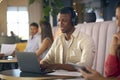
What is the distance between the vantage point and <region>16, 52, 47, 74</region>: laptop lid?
2197 millimetres

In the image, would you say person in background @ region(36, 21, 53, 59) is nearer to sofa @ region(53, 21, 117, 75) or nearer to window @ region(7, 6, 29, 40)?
sofa @ region(53, 21, 117, 75)

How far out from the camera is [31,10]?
12.8 meters

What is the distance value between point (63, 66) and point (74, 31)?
50 cm

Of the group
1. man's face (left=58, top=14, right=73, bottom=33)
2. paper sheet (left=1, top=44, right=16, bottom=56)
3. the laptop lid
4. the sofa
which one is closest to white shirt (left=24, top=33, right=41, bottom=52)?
paper sheet (left=1, top=44, right=16, bottom=56)

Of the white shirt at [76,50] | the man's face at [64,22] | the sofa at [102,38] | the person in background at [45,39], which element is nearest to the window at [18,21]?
the person in background at [45,39]

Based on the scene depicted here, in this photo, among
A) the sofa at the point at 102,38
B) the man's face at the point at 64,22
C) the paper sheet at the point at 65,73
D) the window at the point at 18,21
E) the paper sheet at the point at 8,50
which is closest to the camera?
the paper sheet at the point at 65,73

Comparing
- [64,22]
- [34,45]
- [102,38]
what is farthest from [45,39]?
[64,22]

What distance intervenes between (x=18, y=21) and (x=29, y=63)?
12.2m

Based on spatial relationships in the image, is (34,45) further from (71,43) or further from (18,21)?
(18,21)

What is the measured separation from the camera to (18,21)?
14.2m

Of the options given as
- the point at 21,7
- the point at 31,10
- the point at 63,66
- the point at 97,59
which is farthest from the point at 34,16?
the point at 63,66

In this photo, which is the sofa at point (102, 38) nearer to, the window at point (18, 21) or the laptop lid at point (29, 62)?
the laptop lid at point (29, 62)

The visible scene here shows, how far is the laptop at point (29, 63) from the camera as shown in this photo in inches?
86.5

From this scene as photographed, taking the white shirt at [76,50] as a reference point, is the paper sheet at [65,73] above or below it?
below
